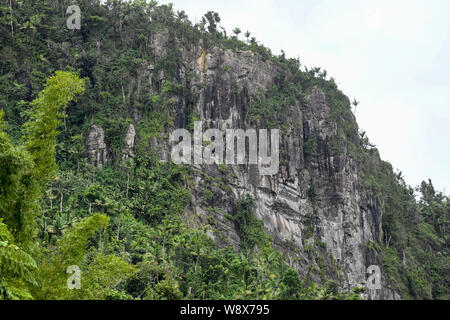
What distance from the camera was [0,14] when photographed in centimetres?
3030

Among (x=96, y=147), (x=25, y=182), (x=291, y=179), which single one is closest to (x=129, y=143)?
(x=96, y=147)

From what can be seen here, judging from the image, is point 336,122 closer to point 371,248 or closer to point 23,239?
point 371,248

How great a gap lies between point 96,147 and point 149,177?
12.3ft

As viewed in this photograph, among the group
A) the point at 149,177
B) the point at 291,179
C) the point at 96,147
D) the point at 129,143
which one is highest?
the point at 129,143

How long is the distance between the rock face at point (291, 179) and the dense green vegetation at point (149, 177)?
2.55ft

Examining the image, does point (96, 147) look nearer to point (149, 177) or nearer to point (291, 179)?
point (149, 177)

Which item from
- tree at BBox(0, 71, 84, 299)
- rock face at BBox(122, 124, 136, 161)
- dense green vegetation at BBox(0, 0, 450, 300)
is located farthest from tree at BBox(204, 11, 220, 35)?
tree at BBox(0, 71, 84, 299)

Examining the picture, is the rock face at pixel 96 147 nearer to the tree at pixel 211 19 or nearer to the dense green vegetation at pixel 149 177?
the dense green vegetation at pixel 149 177

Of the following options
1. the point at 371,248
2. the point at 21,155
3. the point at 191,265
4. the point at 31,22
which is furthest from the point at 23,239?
the point at 371,248

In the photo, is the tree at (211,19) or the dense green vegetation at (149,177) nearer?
the dense green vegetation at (149,177)

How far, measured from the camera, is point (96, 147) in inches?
1102

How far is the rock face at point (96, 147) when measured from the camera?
90.8ft

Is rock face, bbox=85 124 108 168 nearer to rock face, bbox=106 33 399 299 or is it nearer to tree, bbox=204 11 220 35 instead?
rock face, bbox=106 33 399 299

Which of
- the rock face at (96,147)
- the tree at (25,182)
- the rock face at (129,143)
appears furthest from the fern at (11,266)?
the rock face at (129,143)
